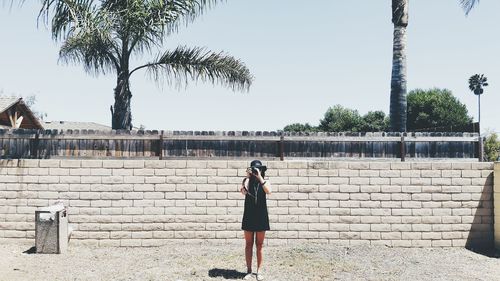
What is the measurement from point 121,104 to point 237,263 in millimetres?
5553

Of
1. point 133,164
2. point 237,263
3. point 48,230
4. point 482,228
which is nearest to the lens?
point 237,263

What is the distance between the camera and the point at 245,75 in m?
12.1

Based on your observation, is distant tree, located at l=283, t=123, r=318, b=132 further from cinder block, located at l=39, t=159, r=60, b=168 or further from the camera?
the camera

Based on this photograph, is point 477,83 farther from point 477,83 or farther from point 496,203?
point 496,203

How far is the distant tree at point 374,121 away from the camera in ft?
150

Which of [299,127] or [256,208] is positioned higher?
[299,127]

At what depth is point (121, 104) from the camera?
11469mm

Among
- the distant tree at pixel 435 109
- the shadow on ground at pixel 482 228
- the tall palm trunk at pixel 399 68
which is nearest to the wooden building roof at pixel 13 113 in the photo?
the tall palm trunk at pixel 399 68

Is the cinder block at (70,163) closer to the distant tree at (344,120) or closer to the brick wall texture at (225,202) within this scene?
the brick wall texture at (225,202)

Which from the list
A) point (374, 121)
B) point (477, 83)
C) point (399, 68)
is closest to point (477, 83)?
point (477, 83)

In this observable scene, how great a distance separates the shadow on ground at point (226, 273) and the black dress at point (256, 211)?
40.3 inches

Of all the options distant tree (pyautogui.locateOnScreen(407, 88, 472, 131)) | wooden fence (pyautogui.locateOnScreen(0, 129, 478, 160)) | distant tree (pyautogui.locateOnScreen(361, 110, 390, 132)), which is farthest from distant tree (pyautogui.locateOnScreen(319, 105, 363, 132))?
wooden fence (pyautogui.locateOnScreen(0, 129, 478, 160))

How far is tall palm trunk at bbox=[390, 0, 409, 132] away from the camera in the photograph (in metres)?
11.9

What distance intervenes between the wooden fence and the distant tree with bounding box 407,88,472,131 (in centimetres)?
Answer: 3370
